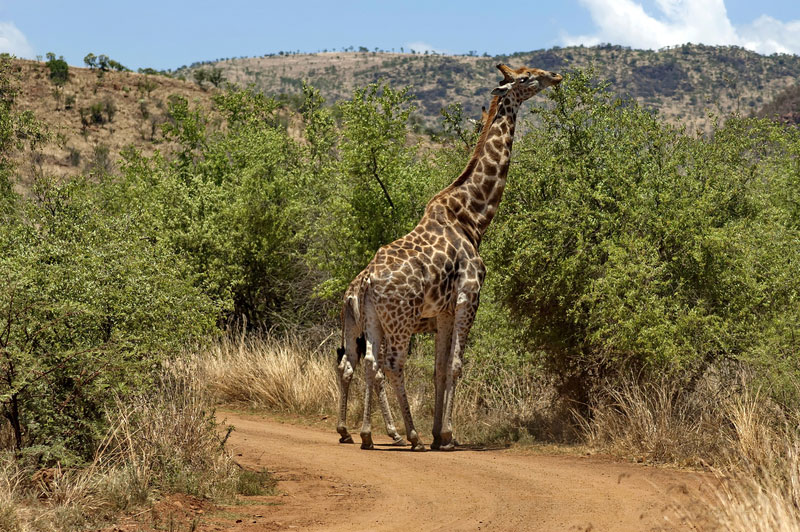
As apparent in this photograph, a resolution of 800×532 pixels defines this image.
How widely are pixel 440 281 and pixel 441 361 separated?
1.14 metres

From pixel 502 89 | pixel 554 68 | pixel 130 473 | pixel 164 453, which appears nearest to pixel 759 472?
pixel 164 453

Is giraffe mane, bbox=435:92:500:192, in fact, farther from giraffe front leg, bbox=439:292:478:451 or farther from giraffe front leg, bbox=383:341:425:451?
giraffe front leg, bbox=383:341:425:451

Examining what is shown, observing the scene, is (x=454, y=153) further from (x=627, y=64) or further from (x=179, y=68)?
(x=179, y=68)

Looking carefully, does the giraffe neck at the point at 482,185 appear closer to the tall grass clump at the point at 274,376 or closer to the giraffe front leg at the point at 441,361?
the giraffe front leg at the point at 441,361

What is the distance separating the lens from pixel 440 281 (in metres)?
12.3

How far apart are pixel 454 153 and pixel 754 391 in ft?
33.0

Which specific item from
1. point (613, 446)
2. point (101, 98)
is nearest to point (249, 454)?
point (613, 446)

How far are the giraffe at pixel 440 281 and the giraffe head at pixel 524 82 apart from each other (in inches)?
0.6

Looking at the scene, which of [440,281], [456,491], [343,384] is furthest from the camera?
[343,384]

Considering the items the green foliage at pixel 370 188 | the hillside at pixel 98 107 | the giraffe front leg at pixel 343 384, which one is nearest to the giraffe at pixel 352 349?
the giraffe front leg at pixel 343 384

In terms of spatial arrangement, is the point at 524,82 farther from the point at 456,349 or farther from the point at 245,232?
the point at 245,232

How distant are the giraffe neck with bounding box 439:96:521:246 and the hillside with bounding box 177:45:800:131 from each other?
230ft

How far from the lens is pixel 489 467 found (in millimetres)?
10594

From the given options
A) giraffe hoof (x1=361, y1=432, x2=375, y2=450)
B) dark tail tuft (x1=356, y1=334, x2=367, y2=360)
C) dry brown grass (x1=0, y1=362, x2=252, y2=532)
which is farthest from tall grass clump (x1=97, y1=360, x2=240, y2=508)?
dark tail tuft (x1=356, y1=334, x2=367, y2=360)
